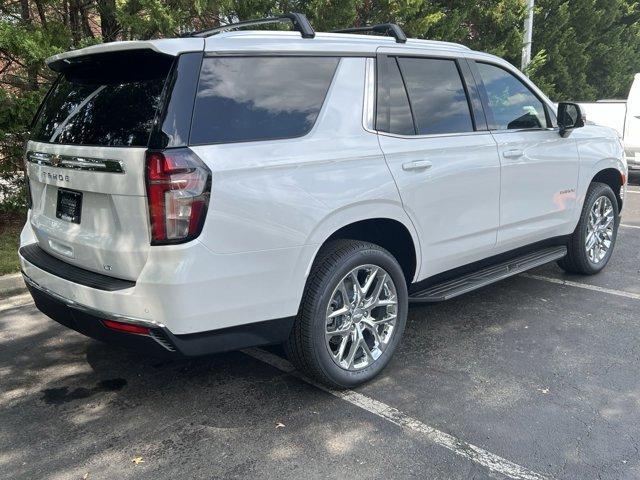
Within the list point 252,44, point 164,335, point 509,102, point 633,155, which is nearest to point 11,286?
point 164,335

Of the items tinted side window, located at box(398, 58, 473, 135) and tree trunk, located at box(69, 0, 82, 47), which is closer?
tinted side window, located at box(398, 58, 473, 135)

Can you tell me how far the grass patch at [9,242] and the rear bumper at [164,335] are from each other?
2743 millimetres

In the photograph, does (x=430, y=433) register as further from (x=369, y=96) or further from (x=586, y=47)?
(x=586, y=47)

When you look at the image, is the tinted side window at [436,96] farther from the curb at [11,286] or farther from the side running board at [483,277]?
the curb at [11,286]

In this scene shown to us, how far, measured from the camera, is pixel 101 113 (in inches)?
120

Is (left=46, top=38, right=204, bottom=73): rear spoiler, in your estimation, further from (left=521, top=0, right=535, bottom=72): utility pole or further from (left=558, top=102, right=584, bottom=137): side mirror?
(left=521, top=0, right=535, bottom=72): utility pole

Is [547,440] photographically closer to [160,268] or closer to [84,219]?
[160,268]

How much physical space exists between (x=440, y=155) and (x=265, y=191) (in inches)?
53.9

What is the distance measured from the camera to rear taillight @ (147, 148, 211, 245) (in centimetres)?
267

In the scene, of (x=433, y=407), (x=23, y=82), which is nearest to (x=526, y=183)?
(x=433, y=407)

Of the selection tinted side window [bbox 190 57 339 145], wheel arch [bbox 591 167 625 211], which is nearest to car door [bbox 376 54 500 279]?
tinted side window [bbox 190 57 339 145]

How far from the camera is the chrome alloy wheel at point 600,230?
5.47m

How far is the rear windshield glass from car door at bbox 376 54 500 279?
4.28 ft

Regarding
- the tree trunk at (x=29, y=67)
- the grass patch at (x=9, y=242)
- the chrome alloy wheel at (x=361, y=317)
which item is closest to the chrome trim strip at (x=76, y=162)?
the chrome alloy wheel at (x=361, y=317)
